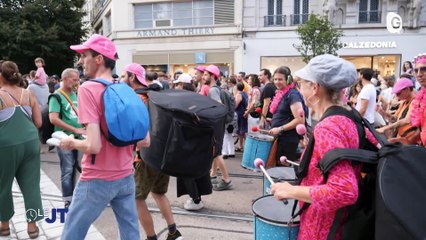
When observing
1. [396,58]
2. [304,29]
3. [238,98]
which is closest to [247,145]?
[238,98]

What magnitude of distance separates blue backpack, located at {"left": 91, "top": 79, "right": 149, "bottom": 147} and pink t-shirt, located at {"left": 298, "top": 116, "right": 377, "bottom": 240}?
1.12 m

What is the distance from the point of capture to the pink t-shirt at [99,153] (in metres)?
2.29

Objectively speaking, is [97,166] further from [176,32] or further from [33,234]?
[176,32]

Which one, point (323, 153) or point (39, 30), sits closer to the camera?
point (323, 153)

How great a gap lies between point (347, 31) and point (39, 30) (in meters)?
20.1

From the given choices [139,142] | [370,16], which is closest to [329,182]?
[139,142]

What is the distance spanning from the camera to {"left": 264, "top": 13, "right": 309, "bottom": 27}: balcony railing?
22.9m

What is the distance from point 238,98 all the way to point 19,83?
19.0ft

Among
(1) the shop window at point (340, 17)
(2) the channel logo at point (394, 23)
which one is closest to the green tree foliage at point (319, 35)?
(1) the shop window at point (340, 17)

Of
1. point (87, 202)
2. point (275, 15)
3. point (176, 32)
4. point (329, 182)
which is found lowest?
point (87, 202)

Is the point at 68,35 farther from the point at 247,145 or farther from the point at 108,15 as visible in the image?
the point at 247,145

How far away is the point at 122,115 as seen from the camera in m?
2.29

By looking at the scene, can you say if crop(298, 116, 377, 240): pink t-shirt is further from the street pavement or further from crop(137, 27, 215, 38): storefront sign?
crop(137, 27, 215, 38): storefront sign

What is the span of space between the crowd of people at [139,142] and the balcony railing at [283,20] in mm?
17494
